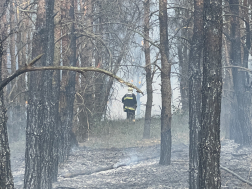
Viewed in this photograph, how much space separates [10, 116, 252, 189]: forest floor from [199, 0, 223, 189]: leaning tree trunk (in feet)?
9.59

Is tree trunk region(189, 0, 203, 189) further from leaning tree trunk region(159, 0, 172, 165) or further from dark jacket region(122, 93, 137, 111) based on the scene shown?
dark jacket region(122, 93, 137, 111)

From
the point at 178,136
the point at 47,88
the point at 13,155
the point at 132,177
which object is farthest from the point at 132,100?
the point at 47,88

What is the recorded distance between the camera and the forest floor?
8569 mm

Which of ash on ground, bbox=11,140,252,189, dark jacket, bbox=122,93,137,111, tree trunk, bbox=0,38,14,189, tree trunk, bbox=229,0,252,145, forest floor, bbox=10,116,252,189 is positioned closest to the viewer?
tree trunk, bbox=0,38,14,189

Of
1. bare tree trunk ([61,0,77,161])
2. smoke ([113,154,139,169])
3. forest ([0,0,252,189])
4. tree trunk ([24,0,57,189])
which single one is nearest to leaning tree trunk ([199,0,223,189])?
forest ([0,0,252,189])

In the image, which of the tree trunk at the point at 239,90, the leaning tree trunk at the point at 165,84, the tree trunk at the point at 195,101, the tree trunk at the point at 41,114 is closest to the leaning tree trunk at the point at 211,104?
the tree trunk at the point at 195,101

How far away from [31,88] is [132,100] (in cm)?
992

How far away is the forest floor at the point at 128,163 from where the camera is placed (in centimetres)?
857

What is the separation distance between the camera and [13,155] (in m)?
13.2

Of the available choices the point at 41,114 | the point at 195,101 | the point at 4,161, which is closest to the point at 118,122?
the point at 41,114

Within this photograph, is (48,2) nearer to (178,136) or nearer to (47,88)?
(47,88)

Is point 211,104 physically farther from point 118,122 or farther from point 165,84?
point 118,122

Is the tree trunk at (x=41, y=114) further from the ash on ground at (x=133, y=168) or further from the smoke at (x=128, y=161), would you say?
the smoke at (x=128, y=161)

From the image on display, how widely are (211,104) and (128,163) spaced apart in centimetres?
669
